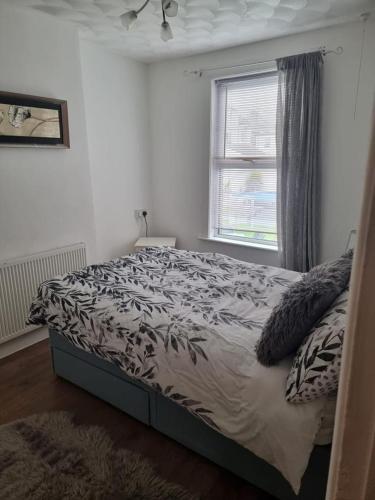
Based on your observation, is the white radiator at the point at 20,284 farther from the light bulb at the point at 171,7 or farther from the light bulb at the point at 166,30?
the light bulb at the point at 171,7

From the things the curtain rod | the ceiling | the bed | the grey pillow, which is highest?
the ceiling

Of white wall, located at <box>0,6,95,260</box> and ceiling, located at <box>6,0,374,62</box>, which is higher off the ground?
ceiling, located at <box>6,0,374,62</box>

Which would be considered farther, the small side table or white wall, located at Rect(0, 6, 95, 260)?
the small side table

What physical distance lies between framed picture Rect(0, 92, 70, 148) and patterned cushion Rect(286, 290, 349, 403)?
2495mm

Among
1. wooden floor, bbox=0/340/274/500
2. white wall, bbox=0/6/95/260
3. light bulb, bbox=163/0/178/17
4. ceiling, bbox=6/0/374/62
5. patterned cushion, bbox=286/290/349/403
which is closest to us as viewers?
patterned cushion, bbox=286/290/349/403

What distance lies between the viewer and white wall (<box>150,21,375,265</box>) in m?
2.74

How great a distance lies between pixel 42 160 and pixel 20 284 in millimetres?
1044

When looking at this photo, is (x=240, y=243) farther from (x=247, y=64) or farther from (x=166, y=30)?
(x=166, y=30)

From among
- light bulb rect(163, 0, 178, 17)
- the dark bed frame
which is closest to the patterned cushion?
the dark bed frame

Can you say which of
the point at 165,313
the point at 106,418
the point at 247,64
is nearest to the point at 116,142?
the point at 247,64

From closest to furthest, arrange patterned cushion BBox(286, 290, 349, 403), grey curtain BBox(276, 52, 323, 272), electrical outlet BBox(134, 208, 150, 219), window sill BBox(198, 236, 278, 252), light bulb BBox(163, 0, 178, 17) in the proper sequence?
patterned cushion BBox(286, 290, 349, 403) → light bulb BBox(163, 0, 178, 17) → grey curtain BBox(276, 52, 323, 272) → window sill BBox(198, 236, 278, 252) → electrical outlet BBox(134, 208, 150, 219)

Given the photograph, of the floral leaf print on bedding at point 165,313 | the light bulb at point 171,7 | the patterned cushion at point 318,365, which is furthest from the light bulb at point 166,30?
the patterned cushion at point 318,365

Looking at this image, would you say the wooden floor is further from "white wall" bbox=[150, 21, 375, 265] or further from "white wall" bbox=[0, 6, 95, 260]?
"white wall" bbox=[150, 21, 375, 265]

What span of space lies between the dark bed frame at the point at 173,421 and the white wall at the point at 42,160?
39.1 inches
